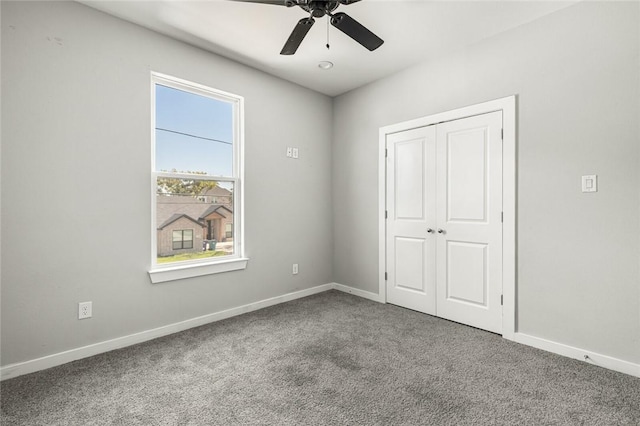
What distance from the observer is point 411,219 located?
337cm

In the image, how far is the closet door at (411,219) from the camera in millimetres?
3203

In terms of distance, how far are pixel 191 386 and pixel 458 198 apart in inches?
106

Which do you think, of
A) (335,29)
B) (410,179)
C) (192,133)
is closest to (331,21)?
(335,29)

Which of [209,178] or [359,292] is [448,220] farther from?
[209,178]

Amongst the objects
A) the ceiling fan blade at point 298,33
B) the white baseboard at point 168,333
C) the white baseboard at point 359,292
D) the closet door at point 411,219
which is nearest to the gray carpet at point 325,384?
the white baseboard at point 168,333

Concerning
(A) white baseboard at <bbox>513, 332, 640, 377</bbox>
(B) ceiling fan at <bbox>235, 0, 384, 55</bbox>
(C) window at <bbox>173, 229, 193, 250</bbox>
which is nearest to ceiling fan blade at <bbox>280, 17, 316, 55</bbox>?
(B) ceiling fan at <bbox>235, 0, 384, 55</bbox>

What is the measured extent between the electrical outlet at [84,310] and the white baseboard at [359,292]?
2714 mm

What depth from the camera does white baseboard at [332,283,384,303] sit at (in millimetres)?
3701

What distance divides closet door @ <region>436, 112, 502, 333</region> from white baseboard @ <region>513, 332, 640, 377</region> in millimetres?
238

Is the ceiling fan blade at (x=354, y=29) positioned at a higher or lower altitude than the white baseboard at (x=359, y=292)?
higher

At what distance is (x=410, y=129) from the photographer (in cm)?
335

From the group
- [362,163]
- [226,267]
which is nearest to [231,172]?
[226,267]

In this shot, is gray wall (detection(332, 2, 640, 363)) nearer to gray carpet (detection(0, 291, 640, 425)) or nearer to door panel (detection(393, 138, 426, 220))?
gray carpet (detection(0, 291, 640, 425))

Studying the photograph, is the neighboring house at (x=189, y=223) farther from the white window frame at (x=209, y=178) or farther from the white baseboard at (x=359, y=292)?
the white baseboard at (x=359, y=292)
